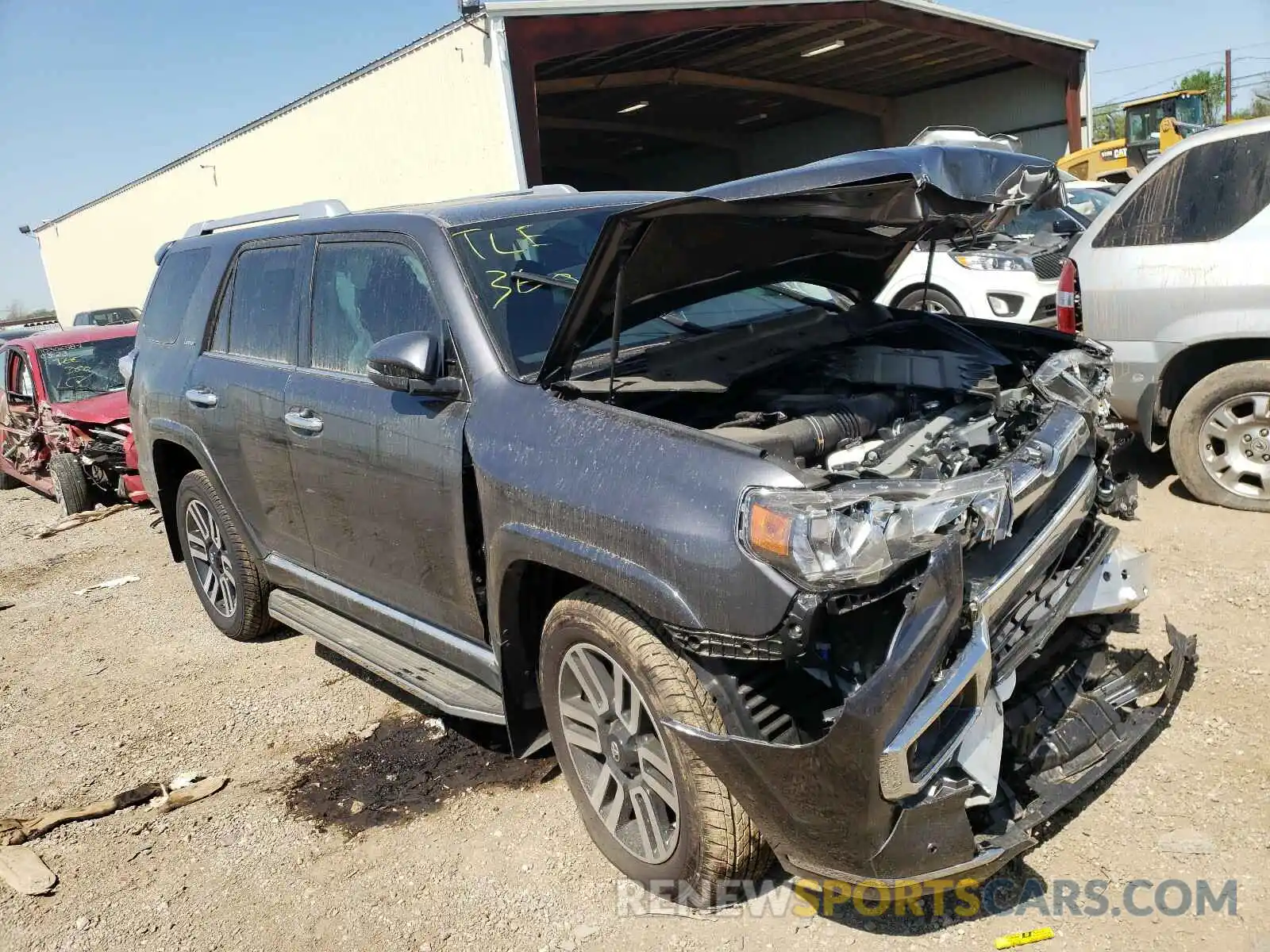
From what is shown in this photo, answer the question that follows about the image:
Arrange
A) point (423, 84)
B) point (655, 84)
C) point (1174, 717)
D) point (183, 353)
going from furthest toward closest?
point (655, 84), point (423, 84), point (183, 353), point (1174, 717)

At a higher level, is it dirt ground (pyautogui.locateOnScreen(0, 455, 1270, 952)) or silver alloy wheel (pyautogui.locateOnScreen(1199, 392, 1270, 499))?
silver alloy wheel (pyautogui.locateOnScreen(1199, 392, 1270, 499))

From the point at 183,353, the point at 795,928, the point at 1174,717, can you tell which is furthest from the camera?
the point at 183,353

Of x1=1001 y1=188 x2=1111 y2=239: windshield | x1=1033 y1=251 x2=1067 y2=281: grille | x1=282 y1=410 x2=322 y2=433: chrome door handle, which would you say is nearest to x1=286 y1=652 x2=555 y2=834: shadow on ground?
x1=282 y1=410 x2=322 y2=433: chrome door handle

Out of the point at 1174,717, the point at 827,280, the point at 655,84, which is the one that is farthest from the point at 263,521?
the point at 655,84

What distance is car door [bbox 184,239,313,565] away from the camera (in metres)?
4.18

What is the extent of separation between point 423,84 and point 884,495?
538 inches

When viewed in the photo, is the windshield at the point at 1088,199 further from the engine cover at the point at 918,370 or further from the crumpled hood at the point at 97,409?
the crumpled hood at the point at 97,409

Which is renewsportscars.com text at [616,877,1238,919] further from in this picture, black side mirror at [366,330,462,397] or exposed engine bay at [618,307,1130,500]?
black side mirror at [366,330,462,397]

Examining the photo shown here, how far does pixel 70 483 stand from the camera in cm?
911

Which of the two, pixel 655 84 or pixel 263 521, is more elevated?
pixel 655 84

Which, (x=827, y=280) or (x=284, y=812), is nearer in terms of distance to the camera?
(x=284, y=812)

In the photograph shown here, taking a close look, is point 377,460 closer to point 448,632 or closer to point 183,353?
point 448,632

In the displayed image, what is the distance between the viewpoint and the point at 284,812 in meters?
3.67

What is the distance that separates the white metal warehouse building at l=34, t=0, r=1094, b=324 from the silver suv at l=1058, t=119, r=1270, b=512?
29.9ft
